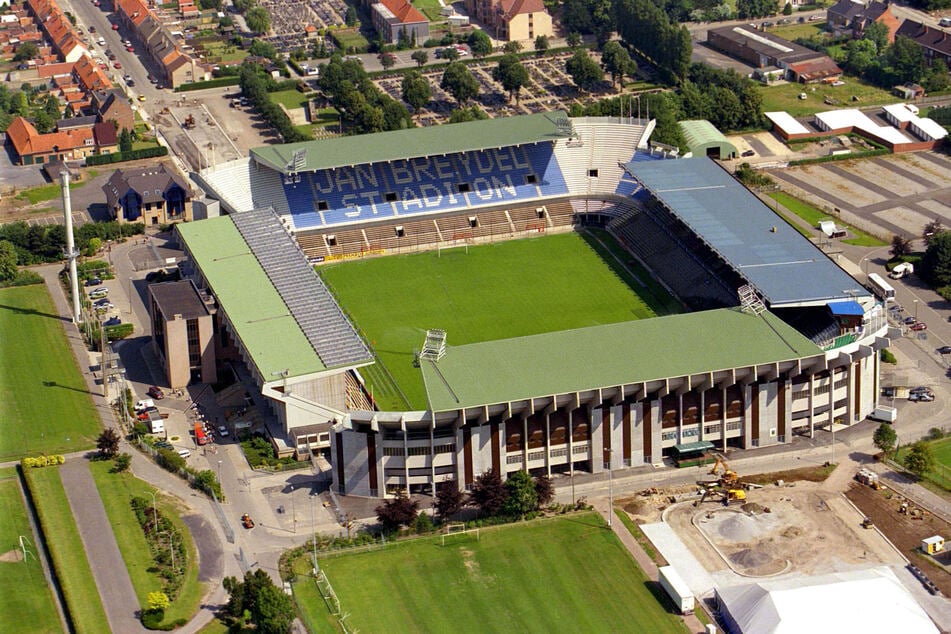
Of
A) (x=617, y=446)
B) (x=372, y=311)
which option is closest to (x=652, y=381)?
(x=617, y=446)

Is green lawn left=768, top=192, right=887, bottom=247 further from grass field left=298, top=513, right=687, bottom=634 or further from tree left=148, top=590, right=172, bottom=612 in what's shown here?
tree left=148, top=590, right=172, bottom=612

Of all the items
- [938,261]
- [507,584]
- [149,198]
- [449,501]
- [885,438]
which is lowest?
[507,584]

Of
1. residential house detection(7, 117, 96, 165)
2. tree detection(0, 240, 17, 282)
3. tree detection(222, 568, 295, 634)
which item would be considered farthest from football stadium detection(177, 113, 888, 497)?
residential house detection(7, 117, 96, 165)

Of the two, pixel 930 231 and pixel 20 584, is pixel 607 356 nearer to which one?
pixel 20 584

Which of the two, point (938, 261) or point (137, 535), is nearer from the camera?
point (137, 535)

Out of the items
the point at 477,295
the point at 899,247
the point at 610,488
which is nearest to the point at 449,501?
the point at 610,488

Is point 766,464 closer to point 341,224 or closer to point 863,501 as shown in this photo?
point 863,501

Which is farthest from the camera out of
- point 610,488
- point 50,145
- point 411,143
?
point 50,145

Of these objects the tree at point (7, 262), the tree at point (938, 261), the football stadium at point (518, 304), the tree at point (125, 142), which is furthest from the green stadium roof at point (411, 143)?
the tree at point (938, 261)
